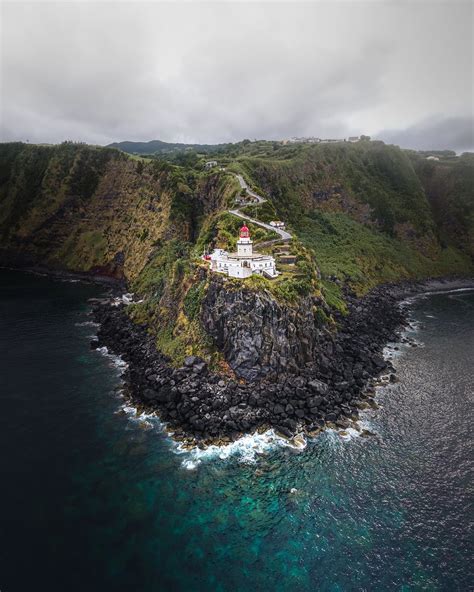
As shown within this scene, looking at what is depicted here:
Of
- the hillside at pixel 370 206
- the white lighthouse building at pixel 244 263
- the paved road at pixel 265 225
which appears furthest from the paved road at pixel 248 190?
the white lighthouse building at pixel 244 263

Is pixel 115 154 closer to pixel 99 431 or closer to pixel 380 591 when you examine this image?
pixel 99 431

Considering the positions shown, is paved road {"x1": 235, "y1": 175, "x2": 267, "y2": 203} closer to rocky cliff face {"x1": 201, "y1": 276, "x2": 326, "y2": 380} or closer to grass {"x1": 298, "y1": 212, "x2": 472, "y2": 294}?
grass {"x1": 298, "y1": 212, "x2": 472, "y2": 294}

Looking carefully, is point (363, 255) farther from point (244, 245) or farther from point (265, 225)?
point (244, 245)

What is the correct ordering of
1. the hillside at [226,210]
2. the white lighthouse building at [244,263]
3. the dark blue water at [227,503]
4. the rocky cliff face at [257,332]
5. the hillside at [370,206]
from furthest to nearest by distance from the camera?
1. the hillside at [370,206]
2. the hillside at [226,210]
3. the white lighthouse building at [244,263]
4. the rocky cliff face at [257,332]
5. the dark blue water at [227,503]

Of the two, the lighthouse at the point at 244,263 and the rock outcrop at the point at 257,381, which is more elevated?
the lighthouse at the point at 244,263

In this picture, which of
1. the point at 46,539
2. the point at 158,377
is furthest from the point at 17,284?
the point at 46,539

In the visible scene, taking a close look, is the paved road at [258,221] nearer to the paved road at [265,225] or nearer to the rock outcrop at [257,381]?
the paved road at [265,225]

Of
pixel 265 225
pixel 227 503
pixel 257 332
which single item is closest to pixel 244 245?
pixel 257 332
